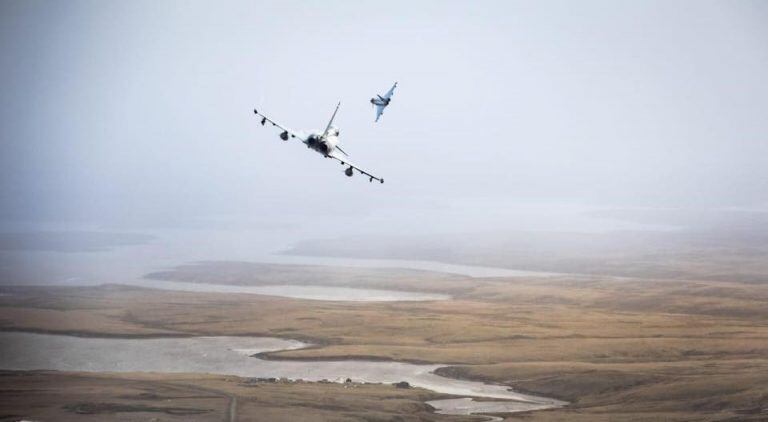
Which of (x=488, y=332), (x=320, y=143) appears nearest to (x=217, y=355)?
(x=488, y=332)

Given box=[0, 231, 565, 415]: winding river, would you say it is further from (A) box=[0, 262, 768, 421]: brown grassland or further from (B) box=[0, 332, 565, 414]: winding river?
(A) box=[0, 262, 768, 421]: brown grassland

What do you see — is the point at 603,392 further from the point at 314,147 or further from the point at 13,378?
the point at 13,378

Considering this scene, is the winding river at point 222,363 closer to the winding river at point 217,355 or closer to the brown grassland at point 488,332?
the winding river at point 217,355

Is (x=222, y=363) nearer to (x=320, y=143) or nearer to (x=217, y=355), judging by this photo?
(x=217, y=355)

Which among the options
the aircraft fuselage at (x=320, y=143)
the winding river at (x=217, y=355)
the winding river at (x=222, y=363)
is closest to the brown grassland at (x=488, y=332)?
the winding river at (x=222, y=363)

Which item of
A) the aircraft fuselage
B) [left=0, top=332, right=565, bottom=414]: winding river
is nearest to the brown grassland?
[left=0, top=332, right=565, bottom=414]: winding river

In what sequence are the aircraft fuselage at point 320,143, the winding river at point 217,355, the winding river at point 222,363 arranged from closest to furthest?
the aircraft fuselage at point 320,143 < the winding river at point 222,363 < the winding river at point 217,355

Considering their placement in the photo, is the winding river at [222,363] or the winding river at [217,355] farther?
the winding river at [217,355]

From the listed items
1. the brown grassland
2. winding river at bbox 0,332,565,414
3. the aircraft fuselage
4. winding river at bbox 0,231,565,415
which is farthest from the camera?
winding river at bbox 0,231,565,415

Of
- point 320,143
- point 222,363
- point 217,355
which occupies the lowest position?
point 222,363

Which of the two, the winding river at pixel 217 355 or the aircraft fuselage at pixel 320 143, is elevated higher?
the aircraft fuselage at pixel 320 143

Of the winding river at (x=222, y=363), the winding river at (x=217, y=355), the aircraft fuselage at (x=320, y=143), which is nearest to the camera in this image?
the aircraft fuselage at (x=320, y=143)

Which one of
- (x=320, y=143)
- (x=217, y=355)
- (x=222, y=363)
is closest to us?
(x=320, y=143)

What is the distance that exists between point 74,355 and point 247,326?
23.4m
